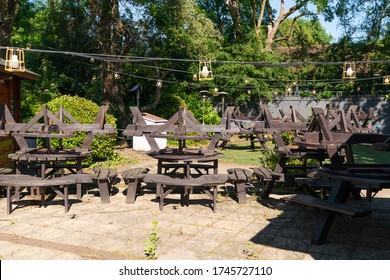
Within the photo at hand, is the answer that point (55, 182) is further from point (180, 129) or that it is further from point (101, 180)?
point (180, 129)

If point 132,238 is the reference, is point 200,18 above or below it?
above

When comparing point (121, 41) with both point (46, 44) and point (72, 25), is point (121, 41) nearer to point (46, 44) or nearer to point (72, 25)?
point (72, 25)

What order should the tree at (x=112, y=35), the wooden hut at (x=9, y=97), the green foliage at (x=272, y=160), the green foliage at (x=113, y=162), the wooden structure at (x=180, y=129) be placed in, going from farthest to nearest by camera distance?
the tree at (x=112, y=35), the green foliage at (x=113, y=162), the wooden hut at (x=9, y=97), the green foliage at (x=272, y=160), the wooden structure at (x=180, y=129)

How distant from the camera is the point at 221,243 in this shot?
527 cm

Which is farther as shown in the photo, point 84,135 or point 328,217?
point 84,135

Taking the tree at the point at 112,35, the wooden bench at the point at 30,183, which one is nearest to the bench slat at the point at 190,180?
the wooden bench at the point at 30,183

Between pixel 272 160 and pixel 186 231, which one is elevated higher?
pixel 272 160

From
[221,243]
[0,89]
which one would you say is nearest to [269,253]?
[221,243]

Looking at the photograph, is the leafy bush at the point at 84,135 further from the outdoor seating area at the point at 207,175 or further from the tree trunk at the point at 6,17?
the tree trunk at the point at 6,17

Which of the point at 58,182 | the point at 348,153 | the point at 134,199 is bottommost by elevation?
the point at 134,199

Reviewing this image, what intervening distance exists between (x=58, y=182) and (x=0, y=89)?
5828 mm

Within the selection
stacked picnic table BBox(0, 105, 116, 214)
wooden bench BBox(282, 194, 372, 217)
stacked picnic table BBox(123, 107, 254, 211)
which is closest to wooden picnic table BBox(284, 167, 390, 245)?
wooden bench BBox(282, 194, 372, 217)

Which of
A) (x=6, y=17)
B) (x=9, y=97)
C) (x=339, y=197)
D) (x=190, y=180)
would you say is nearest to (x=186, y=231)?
(x=190, y=180)

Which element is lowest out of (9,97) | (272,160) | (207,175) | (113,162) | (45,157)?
(113,162)
